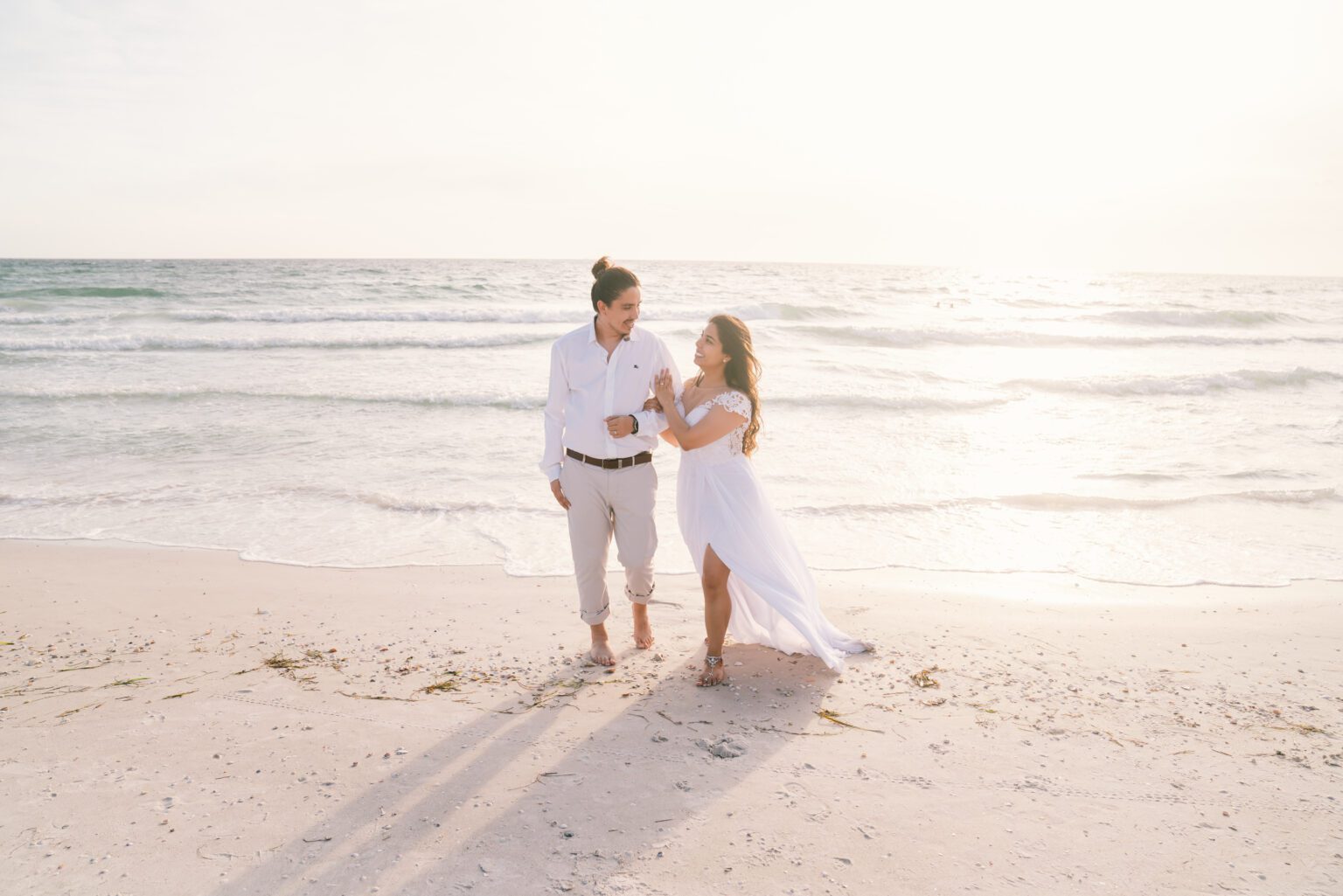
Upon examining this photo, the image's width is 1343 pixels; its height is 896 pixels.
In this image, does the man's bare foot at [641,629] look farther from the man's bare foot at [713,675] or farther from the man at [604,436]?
the man's bare foot at [713,675]

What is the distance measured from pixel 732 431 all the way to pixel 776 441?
6.37m

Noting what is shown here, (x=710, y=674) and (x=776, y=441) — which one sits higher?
(x=776, y=441)

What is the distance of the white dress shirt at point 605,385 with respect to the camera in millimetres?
4125

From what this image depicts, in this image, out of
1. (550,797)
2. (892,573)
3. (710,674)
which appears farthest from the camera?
(892,573)

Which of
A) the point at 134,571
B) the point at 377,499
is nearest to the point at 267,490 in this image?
the point at 377,499

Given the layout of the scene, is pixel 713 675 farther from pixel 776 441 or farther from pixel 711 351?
pixel 776 441

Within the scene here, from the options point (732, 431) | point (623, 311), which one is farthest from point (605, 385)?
point (732, 431)

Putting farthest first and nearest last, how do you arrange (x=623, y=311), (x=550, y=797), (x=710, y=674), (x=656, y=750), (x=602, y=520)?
(x=602, y=520) < (x=710, y=674) < (x=623, y=311) < (x=656, y=750) < (x=550, y=797)

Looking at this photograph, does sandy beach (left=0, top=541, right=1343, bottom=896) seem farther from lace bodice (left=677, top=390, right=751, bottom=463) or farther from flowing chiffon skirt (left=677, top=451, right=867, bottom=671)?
lace bodice (left=677, top=390, right=751, bottom=463)

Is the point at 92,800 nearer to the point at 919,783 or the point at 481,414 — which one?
the point at 919,783

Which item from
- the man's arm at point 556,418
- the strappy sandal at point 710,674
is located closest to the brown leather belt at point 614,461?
the man's arm at point 556,418

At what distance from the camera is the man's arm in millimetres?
4211

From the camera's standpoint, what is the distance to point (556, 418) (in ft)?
14.0

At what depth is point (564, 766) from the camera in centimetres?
→ 332
